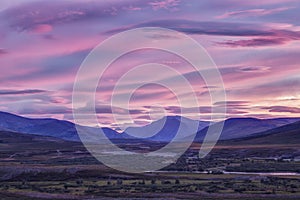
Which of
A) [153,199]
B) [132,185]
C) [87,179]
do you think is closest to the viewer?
[153,199]

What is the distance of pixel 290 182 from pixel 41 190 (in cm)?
3504

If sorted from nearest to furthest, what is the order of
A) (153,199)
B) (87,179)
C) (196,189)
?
(153,199) < (196,189) < (87,179)

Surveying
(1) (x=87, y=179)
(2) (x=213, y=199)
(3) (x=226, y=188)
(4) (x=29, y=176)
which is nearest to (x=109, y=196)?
(2) (x=213, y=199)

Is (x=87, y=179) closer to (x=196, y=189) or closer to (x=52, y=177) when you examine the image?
(x=52, y=177)

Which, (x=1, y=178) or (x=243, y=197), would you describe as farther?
(x=1, y=178)

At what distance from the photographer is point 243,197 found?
59.6 m

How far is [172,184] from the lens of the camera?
7419 cm

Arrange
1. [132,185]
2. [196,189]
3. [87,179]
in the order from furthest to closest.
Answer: [87,179] → [132,185] → [196,189]

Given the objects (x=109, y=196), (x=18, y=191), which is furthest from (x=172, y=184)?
(x=18, y=191)

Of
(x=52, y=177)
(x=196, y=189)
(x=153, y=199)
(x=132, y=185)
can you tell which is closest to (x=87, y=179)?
(x=52, y=177)

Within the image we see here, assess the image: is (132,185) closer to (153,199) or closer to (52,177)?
(153,199)

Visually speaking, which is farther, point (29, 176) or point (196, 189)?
point (29, 176)

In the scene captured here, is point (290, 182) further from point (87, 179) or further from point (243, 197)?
point (87, 179)

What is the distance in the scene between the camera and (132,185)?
73.3 meters
